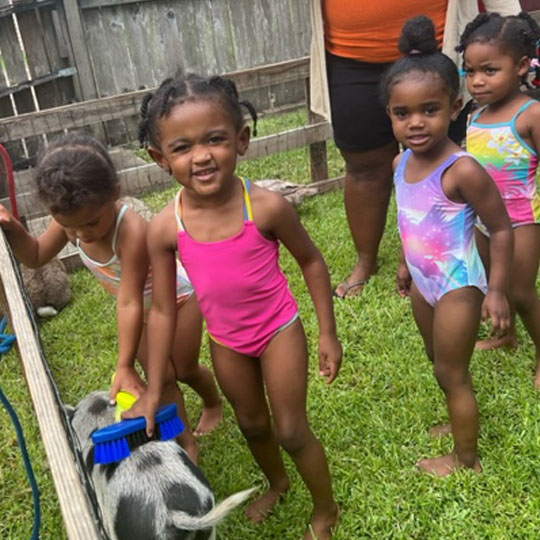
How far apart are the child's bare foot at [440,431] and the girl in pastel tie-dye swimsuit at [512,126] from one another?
25.6 inches

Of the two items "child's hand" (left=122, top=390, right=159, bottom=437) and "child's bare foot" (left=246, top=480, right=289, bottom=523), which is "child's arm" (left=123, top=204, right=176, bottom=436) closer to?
"child's hand" (left=122, top=390, right=159, bottom=437)

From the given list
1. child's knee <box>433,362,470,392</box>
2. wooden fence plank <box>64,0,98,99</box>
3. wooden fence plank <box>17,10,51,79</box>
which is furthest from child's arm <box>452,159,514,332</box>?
wooden fence plank <box>64,0,98,99</box>

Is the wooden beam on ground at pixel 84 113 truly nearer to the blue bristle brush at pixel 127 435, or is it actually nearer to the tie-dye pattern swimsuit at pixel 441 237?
the tie-dye pattern swimsuit at pixel 441 237

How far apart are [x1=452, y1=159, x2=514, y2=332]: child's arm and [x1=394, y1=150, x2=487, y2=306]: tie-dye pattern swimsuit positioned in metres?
0.06

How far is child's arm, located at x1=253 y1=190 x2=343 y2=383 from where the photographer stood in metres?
2.09

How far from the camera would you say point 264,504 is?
2.59 metres

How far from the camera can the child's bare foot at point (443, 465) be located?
261cm

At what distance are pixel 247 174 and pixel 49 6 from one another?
3116mm

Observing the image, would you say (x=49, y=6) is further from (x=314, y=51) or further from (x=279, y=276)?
(x=279, y=276)

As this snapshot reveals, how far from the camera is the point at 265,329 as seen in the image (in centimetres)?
217

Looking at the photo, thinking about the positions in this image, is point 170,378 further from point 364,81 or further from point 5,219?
point 364,81

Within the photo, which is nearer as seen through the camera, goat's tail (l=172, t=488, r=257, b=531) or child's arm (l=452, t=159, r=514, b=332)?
goat's tail (l=172, t=488, r=257, b=531)

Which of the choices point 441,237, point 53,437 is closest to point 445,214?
point 441,237

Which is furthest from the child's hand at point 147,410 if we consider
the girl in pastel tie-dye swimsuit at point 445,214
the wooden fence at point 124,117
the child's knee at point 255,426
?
the wooden fence at point 124,117
